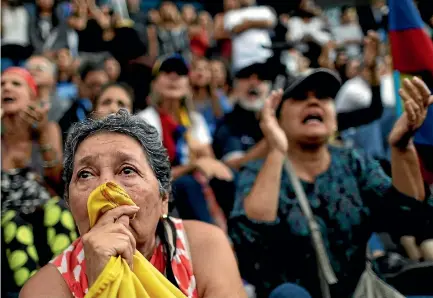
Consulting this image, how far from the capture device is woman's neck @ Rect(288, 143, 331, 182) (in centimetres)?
316

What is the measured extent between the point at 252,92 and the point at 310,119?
8.12ft

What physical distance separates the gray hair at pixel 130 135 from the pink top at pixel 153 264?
20 cm

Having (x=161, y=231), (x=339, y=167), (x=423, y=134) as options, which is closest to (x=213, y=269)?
(x=161, y=231)

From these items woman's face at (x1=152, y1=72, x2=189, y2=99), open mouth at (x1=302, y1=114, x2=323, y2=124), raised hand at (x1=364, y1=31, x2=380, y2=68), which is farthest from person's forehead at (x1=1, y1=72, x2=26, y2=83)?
raised hand at (x1=364, y1=31, x2=380, y2=68)

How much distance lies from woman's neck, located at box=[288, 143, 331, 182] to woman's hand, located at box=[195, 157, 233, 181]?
889 mm

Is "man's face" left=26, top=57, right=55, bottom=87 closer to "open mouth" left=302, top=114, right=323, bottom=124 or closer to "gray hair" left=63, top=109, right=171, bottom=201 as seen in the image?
"open mouth" left=302, top=114, right=323, bottom=124

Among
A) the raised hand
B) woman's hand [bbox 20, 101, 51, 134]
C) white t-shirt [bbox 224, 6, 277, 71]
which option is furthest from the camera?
white t-shirt [bbox 224, 6, 277, 71]

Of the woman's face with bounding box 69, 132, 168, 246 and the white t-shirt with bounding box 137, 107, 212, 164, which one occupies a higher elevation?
the woman's face with bounding box 69, 132, 168, 246

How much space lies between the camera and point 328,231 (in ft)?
9.77

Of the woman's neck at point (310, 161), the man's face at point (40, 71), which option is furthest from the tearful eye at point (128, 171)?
the man's face at point (40, 71)

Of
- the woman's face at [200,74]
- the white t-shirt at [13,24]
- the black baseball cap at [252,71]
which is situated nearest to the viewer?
the black baseball cap at [252,71]

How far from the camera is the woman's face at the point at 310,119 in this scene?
312 cm

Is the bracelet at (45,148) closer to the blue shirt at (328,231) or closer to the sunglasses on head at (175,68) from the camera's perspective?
the blue shirt at (328,231)

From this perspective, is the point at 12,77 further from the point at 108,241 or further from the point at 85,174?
the point at 108,241
